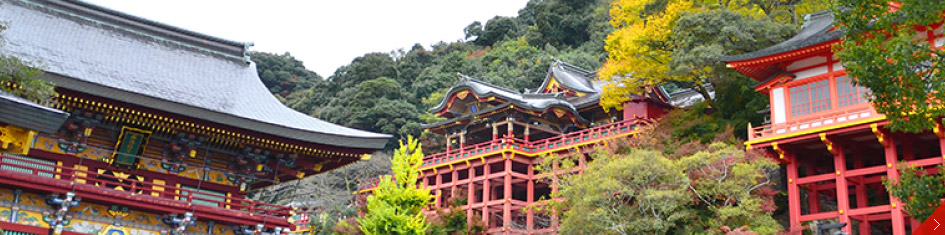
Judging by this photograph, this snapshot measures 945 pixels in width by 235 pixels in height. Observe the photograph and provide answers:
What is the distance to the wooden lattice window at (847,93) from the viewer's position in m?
24.6

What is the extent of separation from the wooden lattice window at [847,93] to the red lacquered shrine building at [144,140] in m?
13.1

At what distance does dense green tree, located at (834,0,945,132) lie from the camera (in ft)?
37.7

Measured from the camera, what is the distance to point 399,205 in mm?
20047

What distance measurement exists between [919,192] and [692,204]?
35.7 ft

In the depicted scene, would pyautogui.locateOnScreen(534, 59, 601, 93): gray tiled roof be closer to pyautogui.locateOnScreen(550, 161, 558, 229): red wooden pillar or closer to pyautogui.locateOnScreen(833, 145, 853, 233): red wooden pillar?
pyautogui.locateOnScreen(550, 161, 558, 229): red wooden pillar

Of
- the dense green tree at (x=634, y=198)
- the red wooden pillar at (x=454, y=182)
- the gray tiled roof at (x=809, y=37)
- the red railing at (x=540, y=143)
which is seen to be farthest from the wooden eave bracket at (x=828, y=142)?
the red wooden pillar at (x=454, y=182)

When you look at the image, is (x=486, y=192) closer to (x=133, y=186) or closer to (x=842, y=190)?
(x=842, y=190)

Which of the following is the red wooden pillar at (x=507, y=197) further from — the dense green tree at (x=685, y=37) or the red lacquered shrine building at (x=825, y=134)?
the red lacquered shrine building at (x=825, y=134)

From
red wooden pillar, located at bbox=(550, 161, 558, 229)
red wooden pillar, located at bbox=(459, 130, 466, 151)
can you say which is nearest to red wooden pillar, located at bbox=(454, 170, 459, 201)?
red wooden pillar, located at bbox=(459, 130, 466, 151)

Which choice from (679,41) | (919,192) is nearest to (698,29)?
(679,41)

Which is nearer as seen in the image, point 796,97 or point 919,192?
point 919,192

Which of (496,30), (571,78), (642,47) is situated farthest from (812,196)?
(496,30)

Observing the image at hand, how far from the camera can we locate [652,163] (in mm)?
24172

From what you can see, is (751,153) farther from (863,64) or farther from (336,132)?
(863,64)
